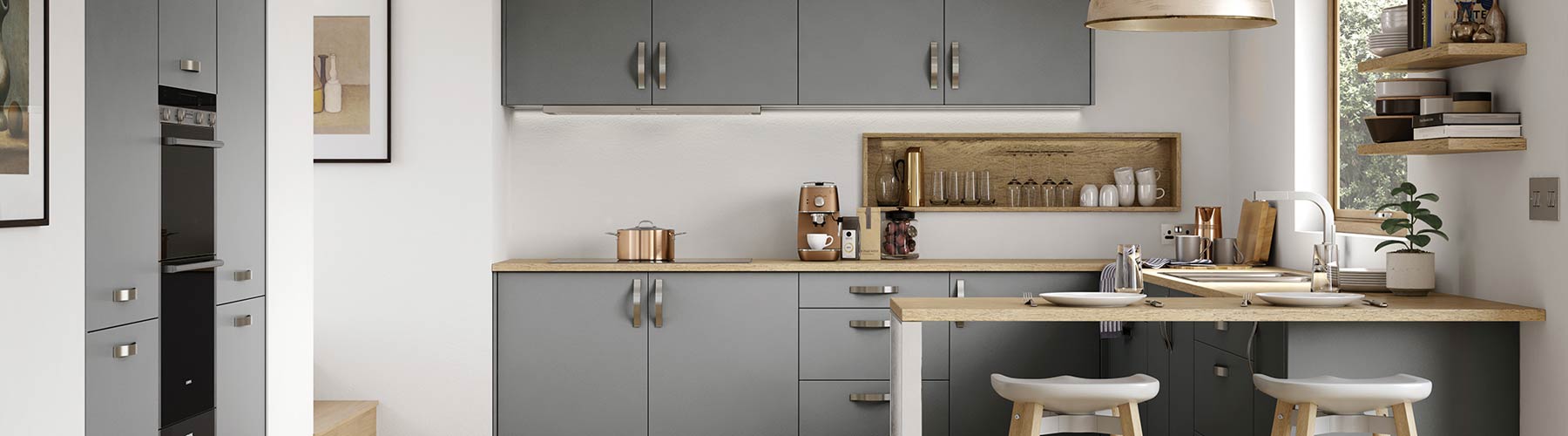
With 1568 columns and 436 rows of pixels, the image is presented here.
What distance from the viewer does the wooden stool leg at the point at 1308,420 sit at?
8.41 feet

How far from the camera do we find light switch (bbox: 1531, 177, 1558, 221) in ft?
9.05

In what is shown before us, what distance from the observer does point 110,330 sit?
266cm

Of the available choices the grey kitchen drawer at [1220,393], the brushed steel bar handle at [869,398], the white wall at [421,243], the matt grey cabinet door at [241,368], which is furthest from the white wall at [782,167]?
the matt grey cabinet door at [241,368]

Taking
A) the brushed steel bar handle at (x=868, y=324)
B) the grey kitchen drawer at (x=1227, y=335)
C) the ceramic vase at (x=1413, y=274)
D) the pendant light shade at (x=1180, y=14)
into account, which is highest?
the pendant light shade at (x=1180, y=14)

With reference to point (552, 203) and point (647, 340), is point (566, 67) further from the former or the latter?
point (647, 340)

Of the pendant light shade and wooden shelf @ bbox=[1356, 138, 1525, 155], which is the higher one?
the pendant light shade

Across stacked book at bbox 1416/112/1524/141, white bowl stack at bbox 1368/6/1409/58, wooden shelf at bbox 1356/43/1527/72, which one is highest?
white bowl stack at bbox 1368/6/1409/58

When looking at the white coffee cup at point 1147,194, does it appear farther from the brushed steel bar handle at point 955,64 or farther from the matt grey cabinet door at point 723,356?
the matt grey cabinet door at point 723,356

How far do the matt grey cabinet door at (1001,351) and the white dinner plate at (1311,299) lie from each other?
5.12 feet

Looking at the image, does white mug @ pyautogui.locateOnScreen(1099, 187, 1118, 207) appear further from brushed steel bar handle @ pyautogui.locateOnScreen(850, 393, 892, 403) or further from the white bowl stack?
the white bowl stack

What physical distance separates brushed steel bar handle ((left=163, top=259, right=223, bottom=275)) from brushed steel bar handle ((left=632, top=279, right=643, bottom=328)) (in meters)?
1.59

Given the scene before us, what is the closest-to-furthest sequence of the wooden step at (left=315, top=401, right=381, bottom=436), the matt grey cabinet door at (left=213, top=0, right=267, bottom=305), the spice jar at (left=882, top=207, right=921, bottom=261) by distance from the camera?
the matt grey cabinet door at (left=213, top=0, right=267, bottom=305)
the wooden step at (left=315, top=401, right=381, bottom=436)
the spice jar at (left=882, top=207, right=921, bottom=261)

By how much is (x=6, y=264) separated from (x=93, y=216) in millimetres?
286

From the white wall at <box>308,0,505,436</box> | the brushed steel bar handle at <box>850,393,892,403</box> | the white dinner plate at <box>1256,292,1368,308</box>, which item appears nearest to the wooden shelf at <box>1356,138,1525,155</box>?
the white dinner plate at <box>1256,292,1368,308</box>
